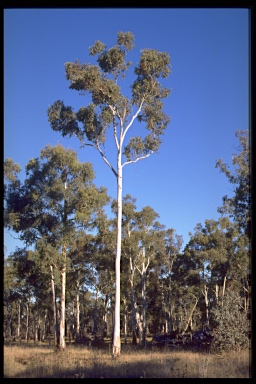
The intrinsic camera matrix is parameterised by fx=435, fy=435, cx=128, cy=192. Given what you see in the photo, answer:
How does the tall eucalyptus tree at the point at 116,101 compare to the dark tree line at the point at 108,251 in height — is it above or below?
above

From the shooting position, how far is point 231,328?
50.4 feet

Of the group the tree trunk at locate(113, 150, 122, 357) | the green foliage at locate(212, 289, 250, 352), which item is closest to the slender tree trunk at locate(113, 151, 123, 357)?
the tree trunk at locate(113, 150, 122, 357)

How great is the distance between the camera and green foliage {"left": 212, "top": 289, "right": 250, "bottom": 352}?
15164 mm

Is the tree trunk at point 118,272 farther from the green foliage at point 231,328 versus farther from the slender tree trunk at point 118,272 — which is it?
the green foliage at point 231,328

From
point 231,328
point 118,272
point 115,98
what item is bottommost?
point 231,328

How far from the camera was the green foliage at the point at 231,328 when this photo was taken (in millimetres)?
15164

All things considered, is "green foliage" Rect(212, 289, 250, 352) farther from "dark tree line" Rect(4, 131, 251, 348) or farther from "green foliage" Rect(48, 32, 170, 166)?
"green foliage" Rect(48, 32, 170, 166)

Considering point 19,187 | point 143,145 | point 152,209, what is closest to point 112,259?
point 152,209

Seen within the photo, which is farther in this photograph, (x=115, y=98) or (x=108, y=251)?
(x=108, y=251)

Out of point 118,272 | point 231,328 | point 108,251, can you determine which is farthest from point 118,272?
point 108,251

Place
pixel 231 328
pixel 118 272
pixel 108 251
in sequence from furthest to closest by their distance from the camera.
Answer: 1. pixel 108 251
2. pixel 118 272
3. pixel 231 328

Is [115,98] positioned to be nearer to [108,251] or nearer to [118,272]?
[118,272]

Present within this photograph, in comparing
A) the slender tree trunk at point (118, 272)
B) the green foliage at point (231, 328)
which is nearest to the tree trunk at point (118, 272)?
the slender tree trunk at point (118, 272)
